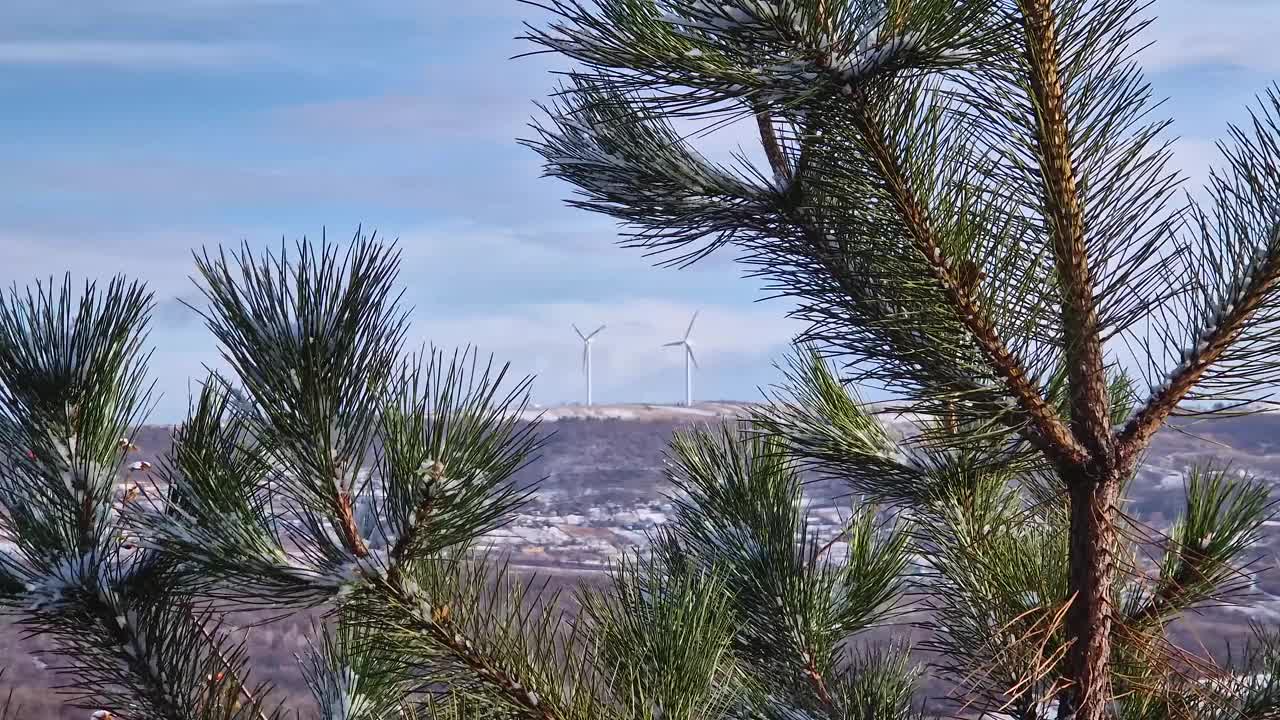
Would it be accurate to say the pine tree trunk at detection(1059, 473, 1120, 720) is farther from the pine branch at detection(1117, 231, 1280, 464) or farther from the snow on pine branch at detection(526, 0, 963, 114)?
the snow on pine branch at detection(526, 0, 963, 114)

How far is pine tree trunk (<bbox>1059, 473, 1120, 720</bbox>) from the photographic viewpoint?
84.6 inches

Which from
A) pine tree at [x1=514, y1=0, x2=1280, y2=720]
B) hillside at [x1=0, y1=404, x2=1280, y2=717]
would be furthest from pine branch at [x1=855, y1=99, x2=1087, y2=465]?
hillside at [x1=0, y1=404, x2=1280, y2=717]

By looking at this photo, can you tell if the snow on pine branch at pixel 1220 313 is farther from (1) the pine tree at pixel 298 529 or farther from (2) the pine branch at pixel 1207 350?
(1) the pine tree at pixel 298 529

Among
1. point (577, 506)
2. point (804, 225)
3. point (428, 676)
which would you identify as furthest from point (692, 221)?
point (577, 506)

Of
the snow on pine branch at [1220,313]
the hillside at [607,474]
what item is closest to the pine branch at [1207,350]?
the snow on pine branch at [1220,313]

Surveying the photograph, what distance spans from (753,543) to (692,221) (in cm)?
137

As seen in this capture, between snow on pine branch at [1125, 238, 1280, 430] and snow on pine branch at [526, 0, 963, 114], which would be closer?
snow on pine branch at [526, 0, 963, 114]

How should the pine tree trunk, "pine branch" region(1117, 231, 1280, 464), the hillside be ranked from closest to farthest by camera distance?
1. "pine branch" region(1117, 231, 1280, 464)
2. the pine tree trunk
3. the hillside

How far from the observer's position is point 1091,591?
86.4 inches

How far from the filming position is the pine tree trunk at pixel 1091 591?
215 centimetres

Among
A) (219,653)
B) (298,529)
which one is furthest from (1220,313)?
(219,653)

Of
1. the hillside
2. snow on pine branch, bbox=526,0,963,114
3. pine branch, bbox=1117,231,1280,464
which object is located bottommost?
the hillside

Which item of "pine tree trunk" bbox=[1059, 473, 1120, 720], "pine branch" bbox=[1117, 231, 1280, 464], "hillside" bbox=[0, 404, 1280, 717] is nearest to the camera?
"pine branch" bbox=[1117, 231, 1280, 464]

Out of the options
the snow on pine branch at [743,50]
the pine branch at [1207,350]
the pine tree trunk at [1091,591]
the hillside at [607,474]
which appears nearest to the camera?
the snow on pine branch at [743,50]
